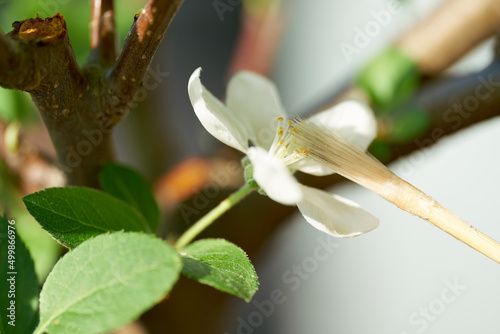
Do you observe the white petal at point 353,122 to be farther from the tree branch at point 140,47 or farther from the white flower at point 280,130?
the tree branch at point 140,47

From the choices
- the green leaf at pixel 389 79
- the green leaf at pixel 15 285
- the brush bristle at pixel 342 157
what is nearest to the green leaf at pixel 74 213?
the green leaf at pixel 15 285

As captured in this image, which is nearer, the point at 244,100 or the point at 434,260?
the point at 244,100

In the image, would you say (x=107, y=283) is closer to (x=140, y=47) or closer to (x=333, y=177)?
(x=140, y=47)

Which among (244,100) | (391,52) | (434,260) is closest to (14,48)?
(244,100)

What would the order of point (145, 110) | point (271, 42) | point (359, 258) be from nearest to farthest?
1. point (145, 110)
2. point (271, 42)
3. point (359, 258)

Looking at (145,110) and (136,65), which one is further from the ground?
(136,65)

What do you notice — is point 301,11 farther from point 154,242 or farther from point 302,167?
point 154,242

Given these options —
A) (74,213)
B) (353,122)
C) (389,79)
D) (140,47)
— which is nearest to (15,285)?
(74,213)

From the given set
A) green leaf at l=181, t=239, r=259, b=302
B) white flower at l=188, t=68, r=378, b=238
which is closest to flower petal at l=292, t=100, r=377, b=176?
white flower at l=188, t=68, r=378, b=238

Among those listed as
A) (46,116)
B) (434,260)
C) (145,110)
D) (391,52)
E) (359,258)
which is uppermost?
(391,52)
